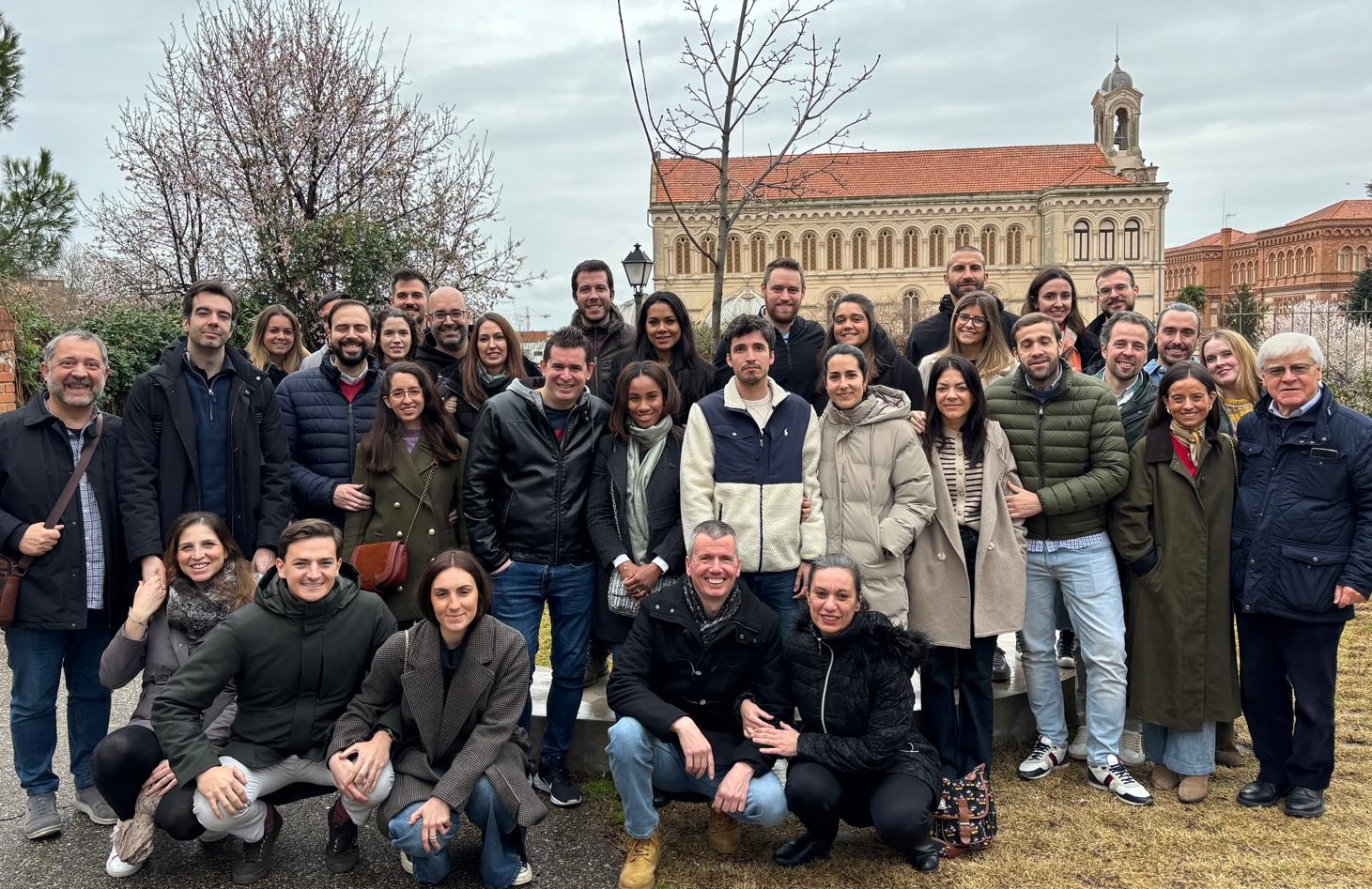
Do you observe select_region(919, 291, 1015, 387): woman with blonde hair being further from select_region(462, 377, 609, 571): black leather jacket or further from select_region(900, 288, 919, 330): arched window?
select_region(900, 288, 919, 330): arched window

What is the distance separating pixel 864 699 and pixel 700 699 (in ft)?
2.34

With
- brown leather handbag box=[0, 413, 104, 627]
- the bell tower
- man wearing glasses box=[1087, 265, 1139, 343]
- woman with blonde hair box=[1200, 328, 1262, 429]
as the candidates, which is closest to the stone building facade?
the bell tower

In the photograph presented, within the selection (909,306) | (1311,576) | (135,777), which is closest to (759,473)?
(1311,576)

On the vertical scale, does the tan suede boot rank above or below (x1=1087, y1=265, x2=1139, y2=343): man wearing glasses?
below

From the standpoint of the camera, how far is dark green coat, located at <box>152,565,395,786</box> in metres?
3.84

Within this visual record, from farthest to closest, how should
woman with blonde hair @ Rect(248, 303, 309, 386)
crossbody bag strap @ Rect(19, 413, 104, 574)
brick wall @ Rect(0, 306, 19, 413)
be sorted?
brick wall @ Rect(0, 306, 19, 413) → woman with blonde hair @ Rect(248, 303, 309, 386) → crossbody bag strap @ Rect(19, 413, 104, 574)

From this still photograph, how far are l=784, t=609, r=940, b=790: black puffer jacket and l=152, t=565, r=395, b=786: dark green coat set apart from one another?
1.94m

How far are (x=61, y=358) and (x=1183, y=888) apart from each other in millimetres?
5416

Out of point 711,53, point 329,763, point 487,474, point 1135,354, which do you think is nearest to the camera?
point 329,763

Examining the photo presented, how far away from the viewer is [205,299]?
4.77m

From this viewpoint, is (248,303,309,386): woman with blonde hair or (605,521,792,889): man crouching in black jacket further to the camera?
(248,303,309,386): woman with blonde hair

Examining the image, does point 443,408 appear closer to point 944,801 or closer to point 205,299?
point 205,299

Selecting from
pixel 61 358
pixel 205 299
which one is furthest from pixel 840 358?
pixel 61 358

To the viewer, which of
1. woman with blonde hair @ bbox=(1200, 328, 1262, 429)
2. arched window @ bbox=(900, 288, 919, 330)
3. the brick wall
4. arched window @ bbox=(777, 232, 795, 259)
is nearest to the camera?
woman with blonde hair @ bbox=(1200, 328, 1262, 429)
